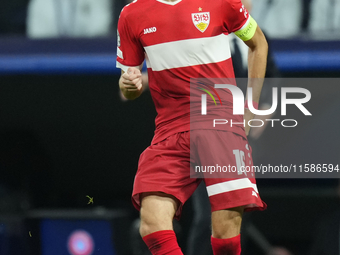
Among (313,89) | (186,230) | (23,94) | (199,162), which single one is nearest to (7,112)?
(23,94)

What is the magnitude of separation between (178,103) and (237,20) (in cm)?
43

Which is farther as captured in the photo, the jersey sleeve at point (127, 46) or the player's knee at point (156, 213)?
the jersey sleeve at point (127, 46)

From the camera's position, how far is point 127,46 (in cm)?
229

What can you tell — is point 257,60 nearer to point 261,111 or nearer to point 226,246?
point 261,111

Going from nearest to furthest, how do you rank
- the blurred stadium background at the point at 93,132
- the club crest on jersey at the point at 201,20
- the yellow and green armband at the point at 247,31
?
the club crest on jersey at the point at 201,20 < the yellow and green armband at the point at 247,31 < the blurred stadium background at the point at 93,132

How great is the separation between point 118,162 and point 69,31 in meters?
0.86

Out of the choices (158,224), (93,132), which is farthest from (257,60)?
(93,132)

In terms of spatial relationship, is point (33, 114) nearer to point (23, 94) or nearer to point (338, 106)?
point (23, 94)

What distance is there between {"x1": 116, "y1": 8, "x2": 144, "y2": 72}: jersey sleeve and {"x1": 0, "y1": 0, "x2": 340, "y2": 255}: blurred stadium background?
93 cm

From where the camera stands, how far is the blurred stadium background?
3.14 metres

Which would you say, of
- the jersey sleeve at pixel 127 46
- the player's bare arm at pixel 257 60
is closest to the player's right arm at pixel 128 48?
the jersey sleeve at pixel 127 46

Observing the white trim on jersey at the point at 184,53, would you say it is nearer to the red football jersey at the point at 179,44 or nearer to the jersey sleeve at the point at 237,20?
the red football jersey at the point at 179,44

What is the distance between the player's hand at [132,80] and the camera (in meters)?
2.08

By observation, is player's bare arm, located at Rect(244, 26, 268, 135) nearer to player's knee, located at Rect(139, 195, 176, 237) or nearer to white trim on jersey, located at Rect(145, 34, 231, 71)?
white trim on jersey, located at Rect(145, 34, 231, 71)
